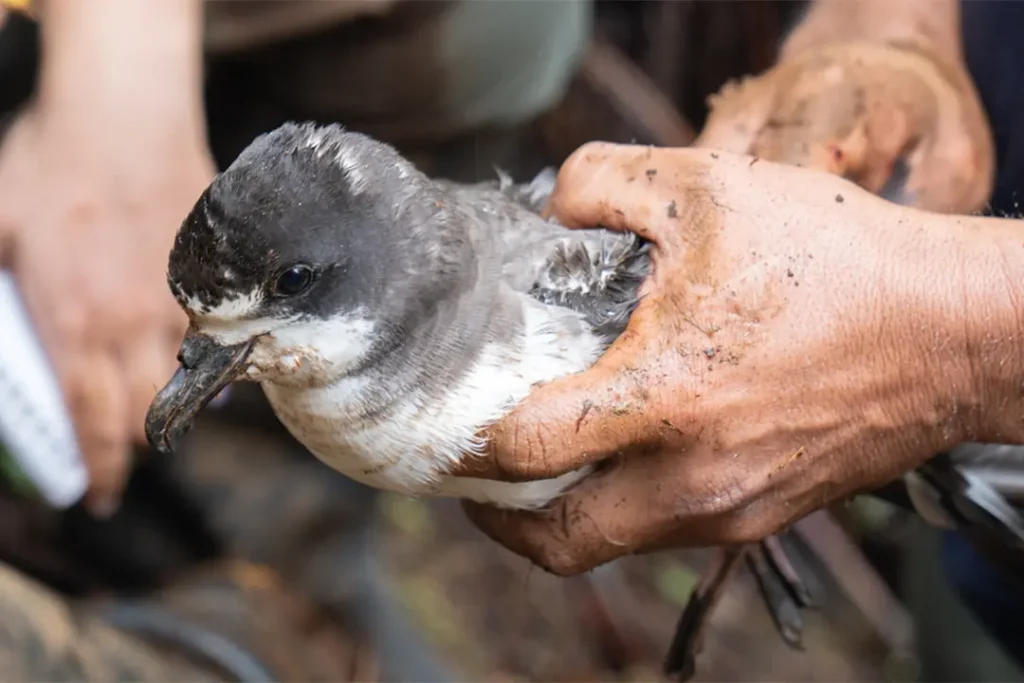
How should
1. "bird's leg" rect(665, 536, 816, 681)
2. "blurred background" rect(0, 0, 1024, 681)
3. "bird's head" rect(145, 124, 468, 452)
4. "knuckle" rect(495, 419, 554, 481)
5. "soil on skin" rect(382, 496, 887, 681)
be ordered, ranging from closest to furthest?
"bird's head" rect(145, 124, 468, 452)
"knuckle" rect(495, 419, 554, 481)
"bird's leg" rect(665, 536, 816, 681)
"blurred background" rect(0, 0, 1024, 681)
"soil on skin" rect(382, 496, 887, 681)

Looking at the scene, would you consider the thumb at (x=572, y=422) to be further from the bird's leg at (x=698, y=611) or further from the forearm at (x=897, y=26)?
the forearm at (x=897, y=26)

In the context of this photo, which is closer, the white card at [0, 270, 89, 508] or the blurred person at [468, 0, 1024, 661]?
the blurred person at [468, 0, 1024, 661]

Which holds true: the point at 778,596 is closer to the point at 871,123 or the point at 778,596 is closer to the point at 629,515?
the point at 629,515

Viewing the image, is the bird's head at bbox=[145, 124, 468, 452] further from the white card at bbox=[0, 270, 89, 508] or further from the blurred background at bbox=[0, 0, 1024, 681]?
the blurred background at bbox=[0, 0, 1024, 681]

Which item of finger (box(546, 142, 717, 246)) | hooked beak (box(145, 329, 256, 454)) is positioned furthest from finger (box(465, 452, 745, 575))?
hooked beak (box(145, 329, 256, 454))

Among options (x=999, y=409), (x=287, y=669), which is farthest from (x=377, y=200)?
(x=287, y=669)

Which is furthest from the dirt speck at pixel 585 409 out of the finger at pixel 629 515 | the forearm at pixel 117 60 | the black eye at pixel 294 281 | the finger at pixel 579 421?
the forearm at pixel 117 60

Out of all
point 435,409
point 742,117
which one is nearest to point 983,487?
point 742,117
